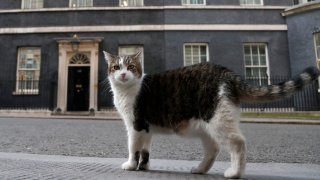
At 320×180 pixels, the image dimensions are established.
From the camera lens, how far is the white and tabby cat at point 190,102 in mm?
2543

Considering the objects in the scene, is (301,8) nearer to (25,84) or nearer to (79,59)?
(79,59)

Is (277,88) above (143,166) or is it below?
above

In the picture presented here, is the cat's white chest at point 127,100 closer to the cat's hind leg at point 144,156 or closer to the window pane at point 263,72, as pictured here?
the cat's hind leg at point 144,156

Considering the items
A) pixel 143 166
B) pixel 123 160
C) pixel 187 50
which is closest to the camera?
pixel 143 166

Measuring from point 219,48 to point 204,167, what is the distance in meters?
15.7

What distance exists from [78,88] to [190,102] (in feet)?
52.7

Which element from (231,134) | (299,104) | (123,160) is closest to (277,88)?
(231,134)

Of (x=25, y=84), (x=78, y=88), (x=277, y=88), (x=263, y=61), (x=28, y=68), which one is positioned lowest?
(x=277, y=88)

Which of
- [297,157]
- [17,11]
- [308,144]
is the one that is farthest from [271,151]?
[17,11]

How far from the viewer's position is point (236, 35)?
18.2 meters

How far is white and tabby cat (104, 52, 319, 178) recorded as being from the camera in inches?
100

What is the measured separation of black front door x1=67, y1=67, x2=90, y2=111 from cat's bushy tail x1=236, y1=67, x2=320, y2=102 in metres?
15.8

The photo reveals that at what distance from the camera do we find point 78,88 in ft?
59.1

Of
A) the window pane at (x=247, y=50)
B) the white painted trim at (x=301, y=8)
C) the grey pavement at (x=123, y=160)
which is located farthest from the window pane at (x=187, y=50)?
the grey pavement at (x=123, y=160)
